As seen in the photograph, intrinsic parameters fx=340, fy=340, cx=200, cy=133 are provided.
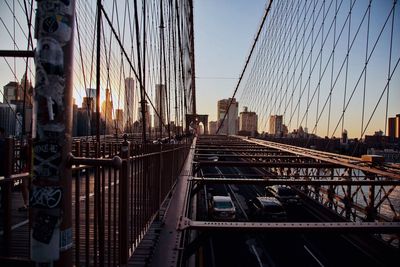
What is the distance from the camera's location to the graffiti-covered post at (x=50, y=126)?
4.13 ft

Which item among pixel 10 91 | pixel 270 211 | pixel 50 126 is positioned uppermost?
pixel 10 91

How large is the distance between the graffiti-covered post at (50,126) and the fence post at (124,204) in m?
0.73

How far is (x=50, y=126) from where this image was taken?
1270 millimetres

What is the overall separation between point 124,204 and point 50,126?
3.01 ft

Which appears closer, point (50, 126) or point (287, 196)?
point (50, 126)

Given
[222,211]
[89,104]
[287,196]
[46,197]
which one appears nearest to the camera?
[46,197]

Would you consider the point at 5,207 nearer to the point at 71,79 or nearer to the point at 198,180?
the point at 71,79

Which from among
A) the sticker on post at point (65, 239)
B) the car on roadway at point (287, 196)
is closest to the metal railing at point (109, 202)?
the sticker on post at point (65, 239)

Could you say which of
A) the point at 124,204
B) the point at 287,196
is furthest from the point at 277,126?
the point at 124,204

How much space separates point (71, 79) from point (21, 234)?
119 inches

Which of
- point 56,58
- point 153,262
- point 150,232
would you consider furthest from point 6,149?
point 150,232

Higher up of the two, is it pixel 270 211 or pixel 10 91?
pixel 10 91

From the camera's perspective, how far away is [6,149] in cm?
199

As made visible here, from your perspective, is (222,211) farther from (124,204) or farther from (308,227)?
(124,204)
